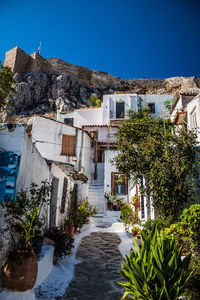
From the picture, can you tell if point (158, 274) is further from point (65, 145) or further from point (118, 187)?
point (65, 145)

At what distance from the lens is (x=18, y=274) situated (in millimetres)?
3156

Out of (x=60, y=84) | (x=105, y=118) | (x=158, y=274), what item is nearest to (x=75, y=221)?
(x=158, y=274)

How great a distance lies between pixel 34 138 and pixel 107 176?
6.25 metres

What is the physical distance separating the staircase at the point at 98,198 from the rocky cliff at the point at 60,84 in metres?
13.9

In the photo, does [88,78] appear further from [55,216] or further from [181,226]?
[181,226]

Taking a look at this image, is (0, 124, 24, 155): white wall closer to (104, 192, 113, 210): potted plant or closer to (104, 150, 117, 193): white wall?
(104, 192, 113, 210): potted plant

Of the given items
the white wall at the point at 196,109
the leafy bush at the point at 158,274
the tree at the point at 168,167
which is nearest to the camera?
the leafy bush at the point at 158,274

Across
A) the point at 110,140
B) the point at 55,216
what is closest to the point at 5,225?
the point at 55,216

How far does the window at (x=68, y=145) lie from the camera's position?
640 inches

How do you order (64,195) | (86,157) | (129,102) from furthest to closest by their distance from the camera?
(129,102), (86,157), (64,195)

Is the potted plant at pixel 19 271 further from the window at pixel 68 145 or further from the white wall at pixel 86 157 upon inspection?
the white wall at pixel 86 157

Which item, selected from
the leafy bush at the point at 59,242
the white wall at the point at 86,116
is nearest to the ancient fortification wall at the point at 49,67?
the white wall at the point at 86,116

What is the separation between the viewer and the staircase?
15.4 metres

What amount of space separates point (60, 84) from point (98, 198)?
75.3 feet
